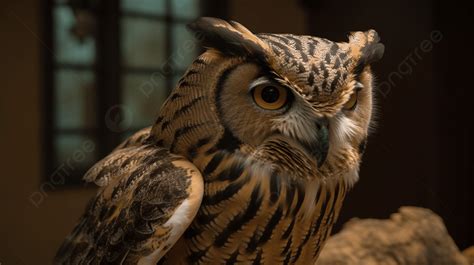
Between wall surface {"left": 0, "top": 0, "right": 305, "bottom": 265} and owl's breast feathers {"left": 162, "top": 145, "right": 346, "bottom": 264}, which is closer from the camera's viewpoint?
owl's breast feathers {"left": 162, "top": 145, "right": 346, "bottom": 264}

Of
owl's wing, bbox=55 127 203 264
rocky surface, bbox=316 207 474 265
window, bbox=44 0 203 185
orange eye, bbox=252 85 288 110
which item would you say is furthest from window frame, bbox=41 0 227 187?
rocky surface, bbox=316 207 474 265

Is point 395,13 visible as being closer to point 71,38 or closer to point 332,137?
point 332,137

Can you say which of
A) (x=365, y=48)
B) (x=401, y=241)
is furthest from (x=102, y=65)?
(x=401, y=241)

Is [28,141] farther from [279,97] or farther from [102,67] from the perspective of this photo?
[279,97]

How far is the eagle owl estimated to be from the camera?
25.8 inches

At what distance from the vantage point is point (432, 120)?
3.77 feet

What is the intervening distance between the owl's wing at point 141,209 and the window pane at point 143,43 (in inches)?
11.9

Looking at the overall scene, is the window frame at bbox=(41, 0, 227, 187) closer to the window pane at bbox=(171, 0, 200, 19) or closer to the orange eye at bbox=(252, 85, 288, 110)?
the window pane at bbox=(171, 0, 200, 19)

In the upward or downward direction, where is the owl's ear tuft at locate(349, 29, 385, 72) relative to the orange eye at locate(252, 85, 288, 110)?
upward

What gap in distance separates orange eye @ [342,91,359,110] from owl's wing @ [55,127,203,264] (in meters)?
0.24

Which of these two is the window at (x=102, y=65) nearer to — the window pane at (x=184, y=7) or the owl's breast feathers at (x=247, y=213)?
the window pane at (x=184, y=7)

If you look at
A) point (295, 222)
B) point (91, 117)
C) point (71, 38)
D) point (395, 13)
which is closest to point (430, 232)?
point (395, 13)

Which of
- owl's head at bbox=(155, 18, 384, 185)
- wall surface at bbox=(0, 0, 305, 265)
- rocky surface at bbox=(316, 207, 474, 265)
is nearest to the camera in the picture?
owl's head at bbox=(155, 18, 384, 185)

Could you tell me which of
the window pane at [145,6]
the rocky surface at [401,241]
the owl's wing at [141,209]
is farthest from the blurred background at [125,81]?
the owl's wing at [141,209]
